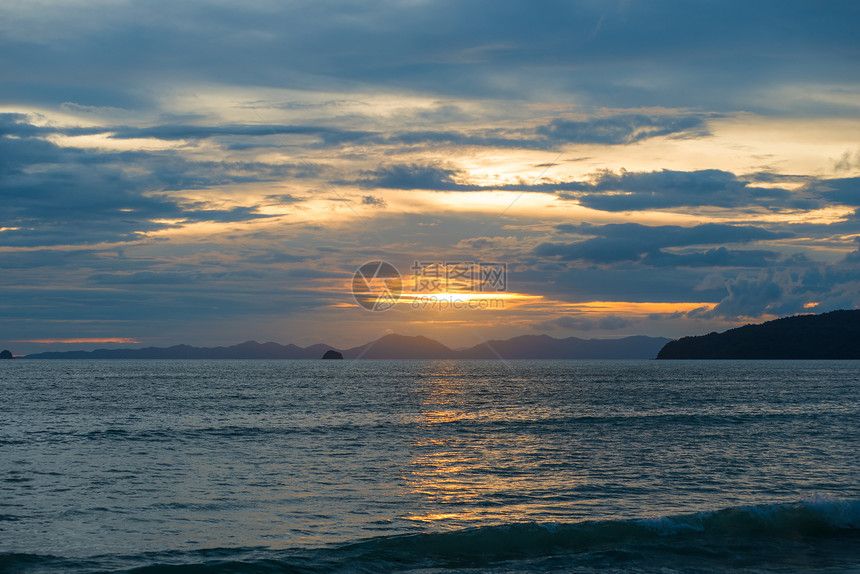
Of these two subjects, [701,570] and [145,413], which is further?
[145,413]

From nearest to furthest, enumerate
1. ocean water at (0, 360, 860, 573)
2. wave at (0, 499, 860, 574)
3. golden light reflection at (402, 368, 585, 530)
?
wave at (0, 499, 860, 574) → ocean water at (0, 360, 860, 573) → golden light reflection at (402, 368, 585, 530)

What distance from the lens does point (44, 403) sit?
81562mm

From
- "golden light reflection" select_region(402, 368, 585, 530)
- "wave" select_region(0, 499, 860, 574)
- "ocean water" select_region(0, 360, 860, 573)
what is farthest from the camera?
"golden light reflection" select_region(402, 368, 585, 530)

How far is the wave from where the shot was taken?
19.1 m

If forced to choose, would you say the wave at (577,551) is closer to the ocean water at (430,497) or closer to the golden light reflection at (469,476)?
the ocean water at (430,497)

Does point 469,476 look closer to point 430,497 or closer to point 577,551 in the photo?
point 430,497

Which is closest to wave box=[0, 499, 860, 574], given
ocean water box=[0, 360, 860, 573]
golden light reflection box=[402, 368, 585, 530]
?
Answer: ocean water box=[0, 360, 860, 573]

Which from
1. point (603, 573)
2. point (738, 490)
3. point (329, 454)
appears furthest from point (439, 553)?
point (329, 454)

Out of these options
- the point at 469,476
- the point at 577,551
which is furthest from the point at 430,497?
the point at 577,551

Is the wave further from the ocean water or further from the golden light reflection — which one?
the golden light reflection

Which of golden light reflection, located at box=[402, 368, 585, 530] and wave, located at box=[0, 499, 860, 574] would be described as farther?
golden light reflection, located at box=[402, 368, 585, 530]

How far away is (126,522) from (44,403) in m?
68.4

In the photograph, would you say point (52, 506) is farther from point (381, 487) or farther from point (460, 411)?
point (460, 411)

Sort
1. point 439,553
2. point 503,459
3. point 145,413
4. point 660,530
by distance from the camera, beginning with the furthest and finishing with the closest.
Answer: point 145,413, point 503,459, point 660,530, point 439,553
